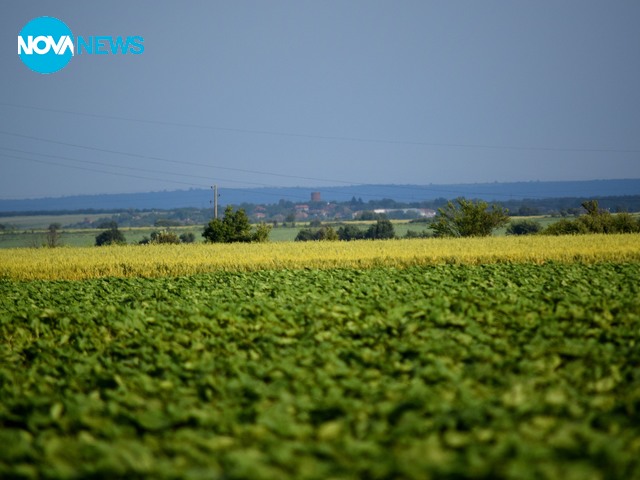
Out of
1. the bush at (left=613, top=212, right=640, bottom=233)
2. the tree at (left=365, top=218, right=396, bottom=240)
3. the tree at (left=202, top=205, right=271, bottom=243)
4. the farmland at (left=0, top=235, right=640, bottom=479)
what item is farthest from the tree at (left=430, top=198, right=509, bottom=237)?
the farmland at (left=0, top=235, right=640, bottom=479)

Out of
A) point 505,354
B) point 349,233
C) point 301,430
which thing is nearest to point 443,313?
point 505,354

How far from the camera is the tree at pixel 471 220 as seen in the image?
68.2 meters

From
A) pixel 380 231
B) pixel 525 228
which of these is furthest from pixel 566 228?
pixel 380 231

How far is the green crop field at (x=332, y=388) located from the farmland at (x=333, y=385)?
0.03 metres

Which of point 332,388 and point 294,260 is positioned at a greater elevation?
point 332,388

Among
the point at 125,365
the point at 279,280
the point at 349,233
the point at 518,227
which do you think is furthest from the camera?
the point at 349,233

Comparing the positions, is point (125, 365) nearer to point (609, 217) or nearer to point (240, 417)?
point (240, 417)

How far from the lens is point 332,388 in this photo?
8141 mm

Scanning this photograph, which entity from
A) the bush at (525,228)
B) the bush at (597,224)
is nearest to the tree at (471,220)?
the bush at (597,224)

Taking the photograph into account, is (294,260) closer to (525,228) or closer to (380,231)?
(525,228)

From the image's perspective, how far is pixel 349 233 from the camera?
112m

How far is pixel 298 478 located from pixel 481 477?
1.39 m

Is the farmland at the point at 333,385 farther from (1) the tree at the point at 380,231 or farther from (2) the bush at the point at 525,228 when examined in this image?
(1) the tree at the point at 380,231

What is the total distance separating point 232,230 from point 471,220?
2255 centimetres
